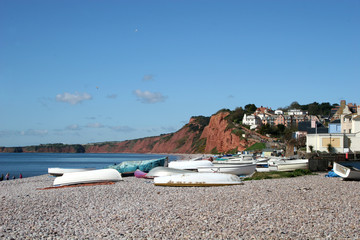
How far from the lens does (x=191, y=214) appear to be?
11023 millimetres

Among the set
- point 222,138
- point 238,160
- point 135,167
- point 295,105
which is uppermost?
point 295,105

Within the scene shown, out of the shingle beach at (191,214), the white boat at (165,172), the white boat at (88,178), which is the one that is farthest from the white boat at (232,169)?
the shingle beach at (191,214)

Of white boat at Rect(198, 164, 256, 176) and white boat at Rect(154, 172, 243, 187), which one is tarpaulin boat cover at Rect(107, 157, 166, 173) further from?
white boat at Rect(154, 172, 243, 187)

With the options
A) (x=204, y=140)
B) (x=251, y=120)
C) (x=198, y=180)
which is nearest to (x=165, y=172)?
(x=198, y=180)

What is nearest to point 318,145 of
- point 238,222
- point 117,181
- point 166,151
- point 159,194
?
point 117,181

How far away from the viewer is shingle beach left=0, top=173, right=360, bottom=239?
9156mm

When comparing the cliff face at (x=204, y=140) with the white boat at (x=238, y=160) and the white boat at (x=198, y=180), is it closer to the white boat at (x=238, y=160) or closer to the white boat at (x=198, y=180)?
the white boat at (x=238, y=160)

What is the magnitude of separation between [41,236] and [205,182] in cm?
951

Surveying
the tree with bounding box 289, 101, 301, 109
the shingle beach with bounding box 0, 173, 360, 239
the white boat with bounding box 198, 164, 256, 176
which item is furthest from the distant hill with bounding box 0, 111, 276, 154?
the shingle beach with bounding box 0, 173, 360, 239

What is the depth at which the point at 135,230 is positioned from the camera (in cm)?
955

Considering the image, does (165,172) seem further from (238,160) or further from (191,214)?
(238,160)

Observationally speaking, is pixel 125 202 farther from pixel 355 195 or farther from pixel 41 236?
pixel 355 195

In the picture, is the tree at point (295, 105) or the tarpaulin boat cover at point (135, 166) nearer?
the tarpaulin boat cover at point (135, 166)

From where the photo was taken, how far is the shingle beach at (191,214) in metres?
9.16
